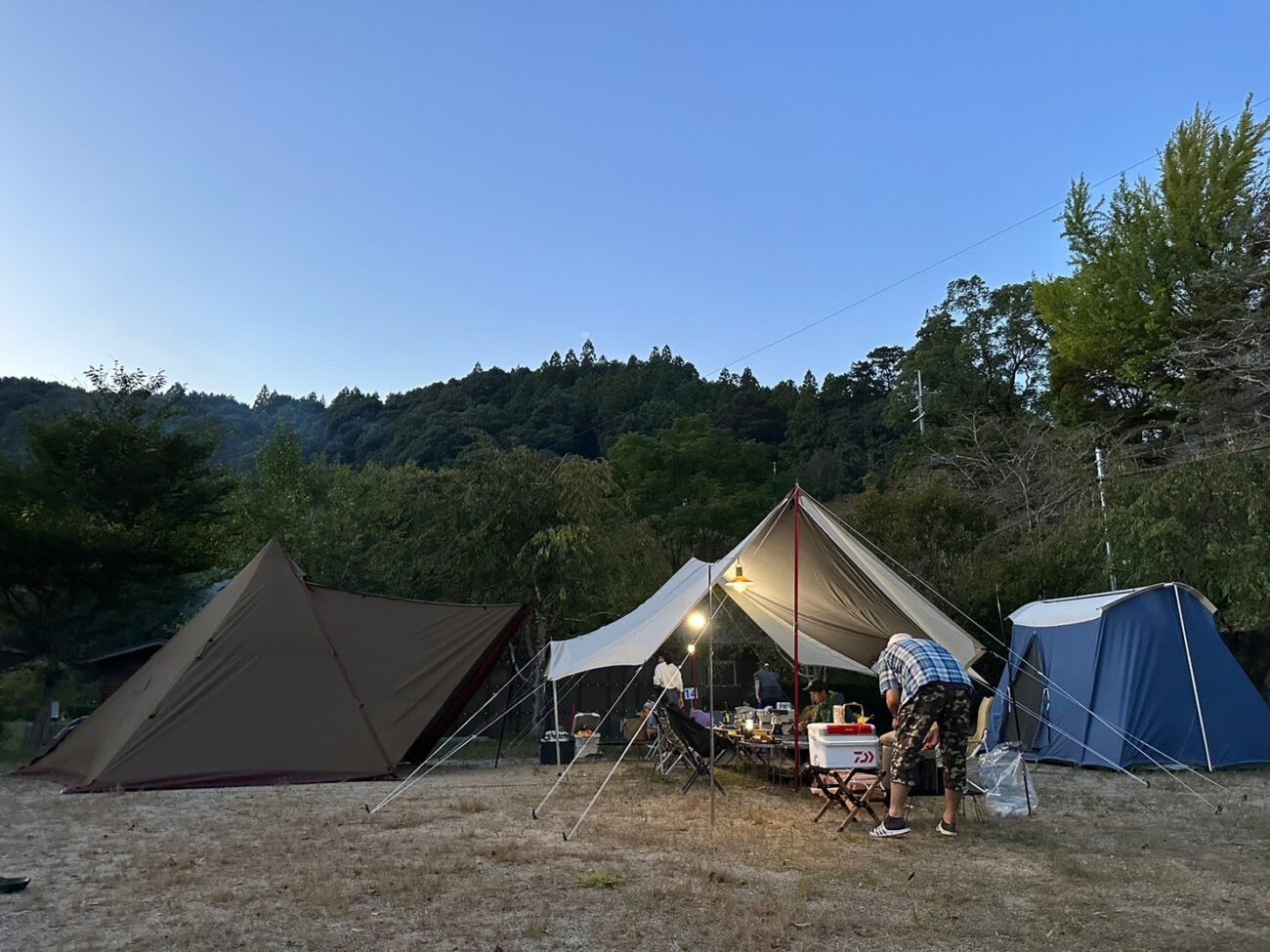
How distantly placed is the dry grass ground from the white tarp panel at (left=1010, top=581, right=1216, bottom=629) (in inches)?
83.3

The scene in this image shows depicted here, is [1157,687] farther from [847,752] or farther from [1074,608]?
[847,752]

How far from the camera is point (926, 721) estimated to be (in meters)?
5.46

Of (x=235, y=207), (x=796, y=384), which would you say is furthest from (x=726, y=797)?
(x=796, y=384)

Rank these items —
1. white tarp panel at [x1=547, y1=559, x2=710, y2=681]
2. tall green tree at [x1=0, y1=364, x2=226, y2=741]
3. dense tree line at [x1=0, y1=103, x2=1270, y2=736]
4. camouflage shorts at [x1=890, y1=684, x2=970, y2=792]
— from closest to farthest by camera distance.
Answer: camouflage shorts at [x1=890, y1=684, x2=970, y2=792] → white tarp panel at [x1=547, y1=559, x2=710, y2=681] → tall green tree at [x1=0, y1=364, x2=226, y2=741] → dense tree line at [x1=0, y1=103, x2=1270, y2=736]

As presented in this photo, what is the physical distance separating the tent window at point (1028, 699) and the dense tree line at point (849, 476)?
6.63 feet

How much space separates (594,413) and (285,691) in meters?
25.0

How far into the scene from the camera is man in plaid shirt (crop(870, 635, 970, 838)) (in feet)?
17.9

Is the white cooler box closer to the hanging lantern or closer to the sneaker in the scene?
the sneaker

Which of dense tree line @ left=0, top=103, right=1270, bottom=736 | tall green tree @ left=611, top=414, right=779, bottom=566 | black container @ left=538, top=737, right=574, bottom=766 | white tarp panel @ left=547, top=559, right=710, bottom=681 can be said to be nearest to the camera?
white tarp panel @ left=547, top=559, right=710, bottom=681

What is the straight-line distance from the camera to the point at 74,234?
→ 12320 mm

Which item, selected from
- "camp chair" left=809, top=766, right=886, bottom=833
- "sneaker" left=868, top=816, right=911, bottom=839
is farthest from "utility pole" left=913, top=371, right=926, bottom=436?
"sneaker" left=868, top=816, right=911, bottom=839

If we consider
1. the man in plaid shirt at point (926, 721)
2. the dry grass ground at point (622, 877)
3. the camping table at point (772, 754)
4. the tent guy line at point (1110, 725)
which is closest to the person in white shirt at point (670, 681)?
the camping table at point (772, 754)

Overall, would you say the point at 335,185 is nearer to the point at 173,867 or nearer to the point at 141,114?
the point at 141,114

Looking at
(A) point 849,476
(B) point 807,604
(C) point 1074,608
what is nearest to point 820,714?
(B) point 807,604
